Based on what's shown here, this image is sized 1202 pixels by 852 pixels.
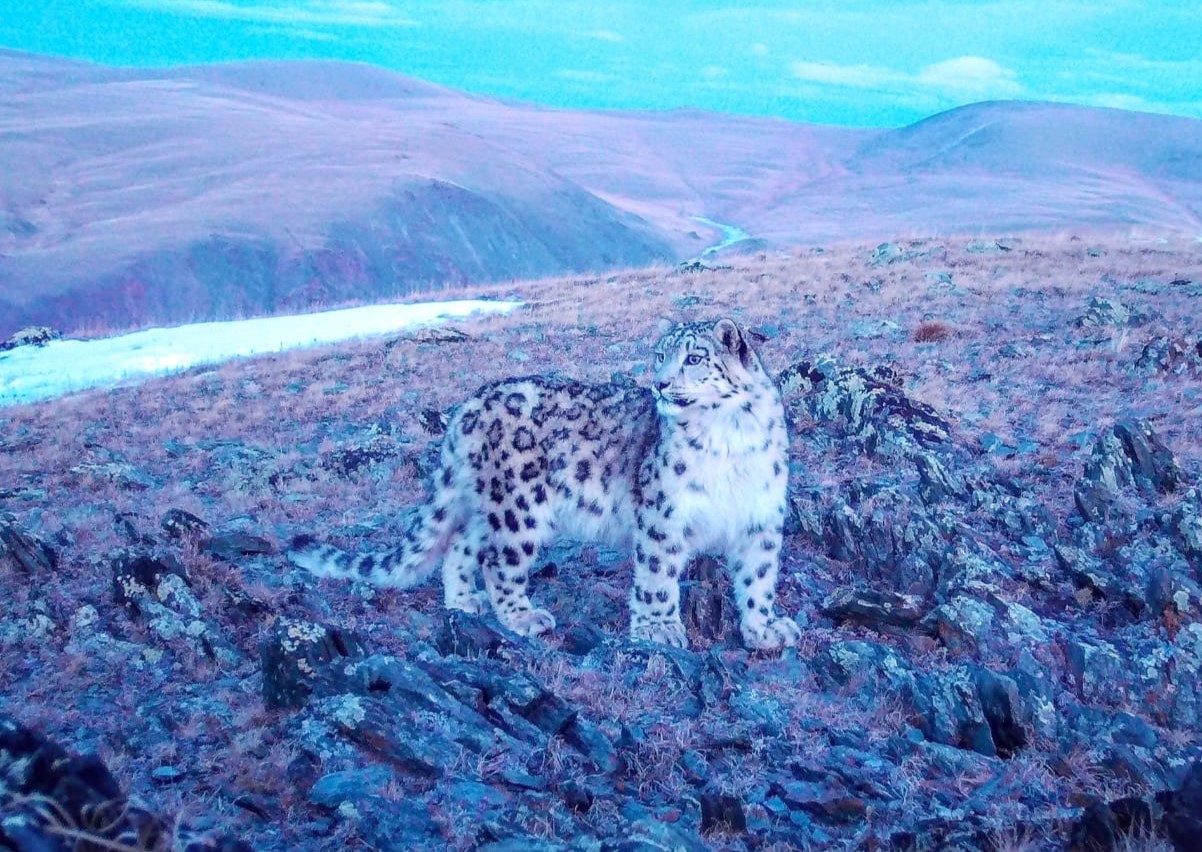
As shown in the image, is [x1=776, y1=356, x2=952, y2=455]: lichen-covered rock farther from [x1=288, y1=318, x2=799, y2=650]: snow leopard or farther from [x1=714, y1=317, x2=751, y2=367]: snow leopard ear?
[x1=714, y1=317, x2=751, y2=367]: snow leopard ear

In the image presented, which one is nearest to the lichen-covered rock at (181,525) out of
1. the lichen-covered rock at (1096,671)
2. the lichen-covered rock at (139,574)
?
the lichen-covered rock at (139,574)

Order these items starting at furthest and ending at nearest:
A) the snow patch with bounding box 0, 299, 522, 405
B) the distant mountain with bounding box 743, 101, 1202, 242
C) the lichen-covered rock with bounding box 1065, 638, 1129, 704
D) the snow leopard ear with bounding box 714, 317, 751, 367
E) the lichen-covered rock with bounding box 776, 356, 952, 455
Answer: the distant mountain with bounding box 743, 101, 1202, 242 < the snow patch with bounding box 0, 299, 522, 405 < the lichen-covered rock with bounding box 776, 356, 952, 455 < the snow leopard ear with bounding box 714, 317, 751, 367 < the lichen-covered rock with bounding box 1065, 638, 1129, 704

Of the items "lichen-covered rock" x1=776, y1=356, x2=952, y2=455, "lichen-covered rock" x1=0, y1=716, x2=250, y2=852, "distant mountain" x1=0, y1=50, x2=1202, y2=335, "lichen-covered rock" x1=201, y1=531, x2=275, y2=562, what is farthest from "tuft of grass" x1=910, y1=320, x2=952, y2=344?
"distant mountain" x1=0, y1=50, x2=1202, y2=335

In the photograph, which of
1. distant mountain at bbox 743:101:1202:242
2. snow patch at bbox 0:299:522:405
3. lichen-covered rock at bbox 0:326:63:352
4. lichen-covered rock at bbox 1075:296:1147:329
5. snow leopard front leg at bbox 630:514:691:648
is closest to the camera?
snow leopard front leg at bbox 630:514:691:648

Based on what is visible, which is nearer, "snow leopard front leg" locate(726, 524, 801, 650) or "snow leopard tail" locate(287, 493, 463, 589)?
"snow leopard front leg" locate(726, 524, 801, 650)

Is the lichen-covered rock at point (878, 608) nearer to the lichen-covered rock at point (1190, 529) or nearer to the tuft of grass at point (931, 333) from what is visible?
the lichen-covered rock at point (1190, 529)
